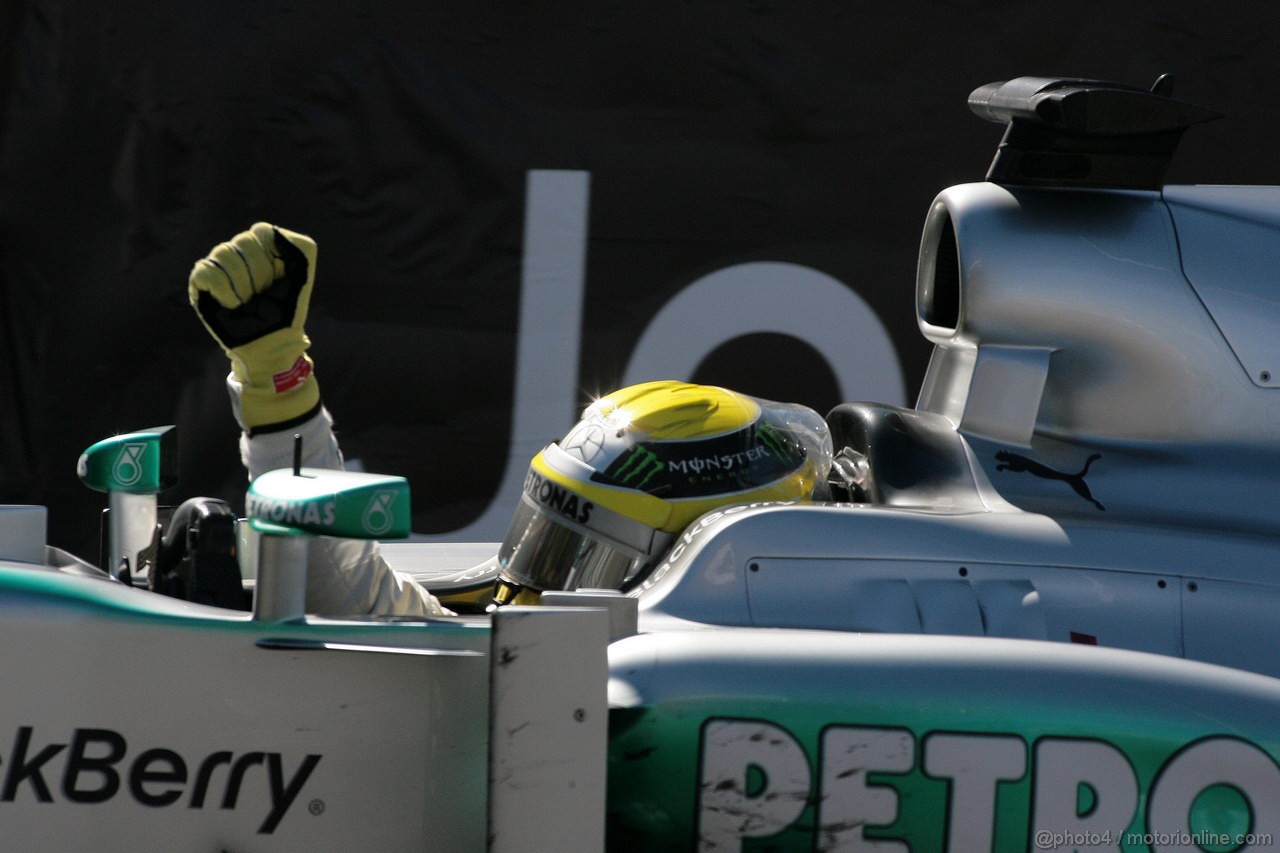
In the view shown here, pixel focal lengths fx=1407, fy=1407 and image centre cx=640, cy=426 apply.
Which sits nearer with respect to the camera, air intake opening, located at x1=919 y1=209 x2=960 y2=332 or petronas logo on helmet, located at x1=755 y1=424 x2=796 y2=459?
petronas logo on helmet, located at x1=755 y1=424 x2=796 y2=459

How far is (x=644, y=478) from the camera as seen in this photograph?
1.97 m

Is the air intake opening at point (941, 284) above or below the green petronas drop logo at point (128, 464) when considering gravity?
above

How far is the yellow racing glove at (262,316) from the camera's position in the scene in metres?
2.19

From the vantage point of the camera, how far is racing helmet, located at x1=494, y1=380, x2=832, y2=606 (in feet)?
6.44

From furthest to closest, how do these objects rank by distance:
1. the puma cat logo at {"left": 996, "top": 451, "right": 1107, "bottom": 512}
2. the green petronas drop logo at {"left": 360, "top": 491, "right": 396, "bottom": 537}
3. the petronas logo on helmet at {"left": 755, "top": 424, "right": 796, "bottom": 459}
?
the petronas logo on helmet at {"left": 755, "top": 424, "right": 796, "bottom": 459}, the puma cat logo at {"left": 996, "top": 451, "right": 1107, "bottom": 512}, the green petronas drop logo at {"left": 360, "top": 491, "right": 396, "bottom": 537}

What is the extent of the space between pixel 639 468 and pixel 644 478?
17mm

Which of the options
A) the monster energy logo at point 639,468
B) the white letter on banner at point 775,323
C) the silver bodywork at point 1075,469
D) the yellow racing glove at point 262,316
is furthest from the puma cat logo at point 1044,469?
the white letter on banner at point 775,323

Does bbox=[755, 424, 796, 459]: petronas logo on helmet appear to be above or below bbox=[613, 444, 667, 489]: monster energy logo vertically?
above

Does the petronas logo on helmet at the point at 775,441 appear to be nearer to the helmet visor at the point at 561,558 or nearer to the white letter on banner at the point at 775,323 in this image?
the helmet visor at the point at 561,558

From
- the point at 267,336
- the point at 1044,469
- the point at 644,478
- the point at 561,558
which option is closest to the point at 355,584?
the point at 561,558

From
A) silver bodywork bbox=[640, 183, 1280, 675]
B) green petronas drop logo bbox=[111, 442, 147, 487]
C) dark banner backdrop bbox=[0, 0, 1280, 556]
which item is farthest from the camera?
dark banner backdrop bbox=[0, 0, 1280, 556]

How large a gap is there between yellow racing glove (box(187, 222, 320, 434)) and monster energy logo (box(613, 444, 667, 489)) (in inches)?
23.7

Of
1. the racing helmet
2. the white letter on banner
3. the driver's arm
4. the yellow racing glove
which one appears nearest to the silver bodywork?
the racing helmet

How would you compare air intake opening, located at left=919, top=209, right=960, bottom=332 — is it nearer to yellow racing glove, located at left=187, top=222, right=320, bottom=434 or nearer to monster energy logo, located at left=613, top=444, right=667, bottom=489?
monster energy logo, located at left=613, top=444, right=667, bottom=489
